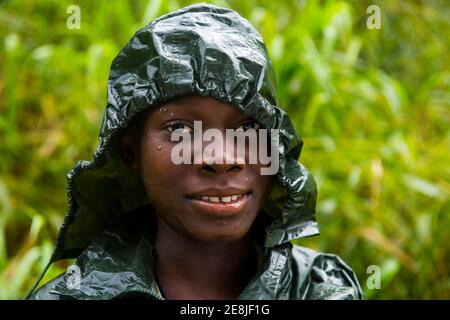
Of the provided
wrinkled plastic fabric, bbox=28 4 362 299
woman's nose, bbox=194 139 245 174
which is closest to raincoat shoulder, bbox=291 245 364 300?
wrinkled plastic fabric, bbox=28 4 362 299

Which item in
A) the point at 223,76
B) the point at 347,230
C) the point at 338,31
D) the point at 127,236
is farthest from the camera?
the point at 338,31

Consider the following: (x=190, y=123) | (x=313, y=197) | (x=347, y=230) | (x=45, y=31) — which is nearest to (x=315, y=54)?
(x=347, y=230)

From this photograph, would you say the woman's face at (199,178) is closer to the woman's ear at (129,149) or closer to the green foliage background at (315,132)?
the woman's ear at (129,149)

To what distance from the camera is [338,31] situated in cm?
315

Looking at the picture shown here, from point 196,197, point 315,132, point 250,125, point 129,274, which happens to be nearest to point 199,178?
point 196,197

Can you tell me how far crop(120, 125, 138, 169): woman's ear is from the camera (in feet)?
5.19

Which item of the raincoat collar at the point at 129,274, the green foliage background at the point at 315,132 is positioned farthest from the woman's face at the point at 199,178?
the green foliage background at the point at 315,132

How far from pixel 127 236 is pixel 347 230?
54.6 inches

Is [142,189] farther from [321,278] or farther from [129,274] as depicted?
[321,278]

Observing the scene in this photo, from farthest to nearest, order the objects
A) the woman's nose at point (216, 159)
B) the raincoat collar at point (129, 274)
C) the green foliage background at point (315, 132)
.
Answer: the green foliage background at point (315, 132)
the raincoat collar at point (129, 274)
the woman's nose at point (216, 159)

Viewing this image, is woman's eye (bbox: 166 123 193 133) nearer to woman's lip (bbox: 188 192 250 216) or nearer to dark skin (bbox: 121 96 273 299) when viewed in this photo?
dark skin (bbox: 121 96 273 299)

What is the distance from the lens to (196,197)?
58.1 inches

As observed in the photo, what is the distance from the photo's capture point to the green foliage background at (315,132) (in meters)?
2.87
